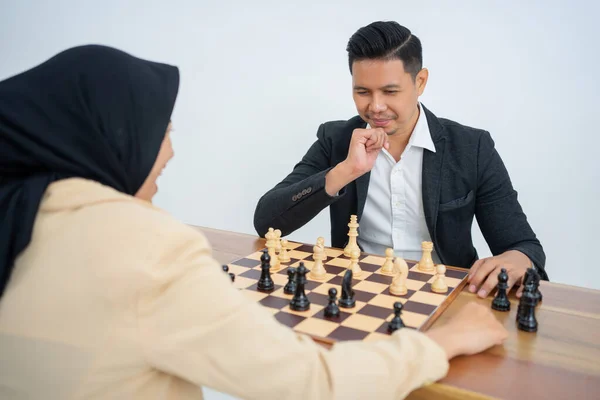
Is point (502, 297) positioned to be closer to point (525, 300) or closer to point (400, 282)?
point (525, 300)

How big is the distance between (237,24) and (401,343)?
295 cm

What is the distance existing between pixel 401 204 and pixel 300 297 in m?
0.92

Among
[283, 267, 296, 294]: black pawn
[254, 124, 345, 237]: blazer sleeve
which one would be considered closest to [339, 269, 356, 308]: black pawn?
[283, 267, 296, 294]: black pawn

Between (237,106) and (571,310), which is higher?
(237,106)

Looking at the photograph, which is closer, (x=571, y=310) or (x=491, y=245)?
(x=571, y=310)

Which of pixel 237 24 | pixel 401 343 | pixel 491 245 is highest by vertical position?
pixel 237 24

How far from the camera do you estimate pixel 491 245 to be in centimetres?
212

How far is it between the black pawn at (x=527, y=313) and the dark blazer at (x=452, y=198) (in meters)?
0.69

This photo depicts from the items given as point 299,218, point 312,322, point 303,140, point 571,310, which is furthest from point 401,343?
point 303,140

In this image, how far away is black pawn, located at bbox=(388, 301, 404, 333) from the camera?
133cm

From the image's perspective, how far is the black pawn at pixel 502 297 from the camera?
4.92 feet

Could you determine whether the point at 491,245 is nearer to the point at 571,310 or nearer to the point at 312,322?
the point at 571,310

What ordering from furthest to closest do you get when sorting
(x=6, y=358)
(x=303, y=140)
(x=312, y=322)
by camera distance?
1. (x=303, y=140)
2. (x=312, y=322)
3. (x=6, y=358)

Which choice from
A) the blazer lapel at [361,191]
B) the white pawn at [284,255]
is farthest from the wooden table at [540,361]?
the blazer lapel at [361,191]
